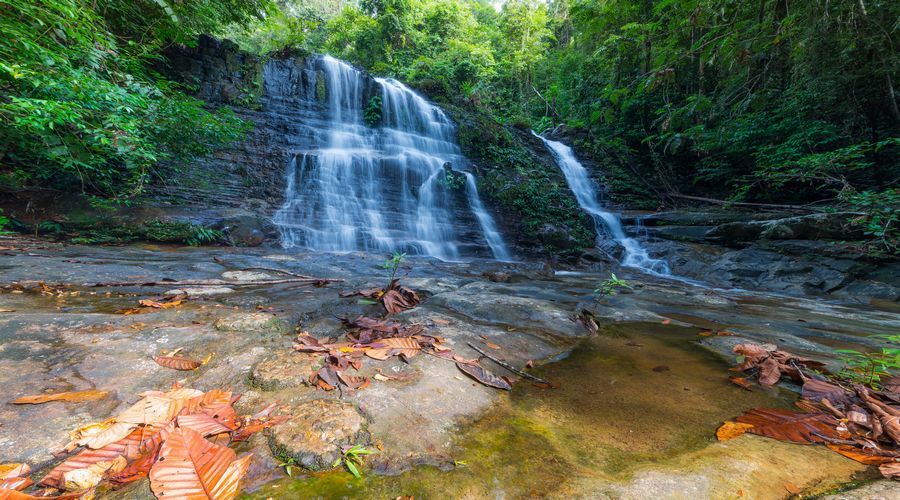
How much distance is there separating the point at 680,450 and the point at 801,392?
97 centimetres

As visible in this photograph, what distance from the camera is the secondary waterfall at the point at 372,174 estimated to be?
8562 millimetres

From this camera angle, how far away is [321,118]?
39.1ft

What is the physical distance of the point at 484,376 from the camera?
5.16 ft

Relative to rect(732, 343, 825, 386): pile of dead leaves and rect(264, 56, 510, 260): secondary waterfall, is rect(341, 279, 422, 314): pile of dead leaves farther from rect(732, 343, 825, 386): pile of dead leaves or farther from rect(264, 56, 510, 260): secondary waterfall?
rect(264, 56, 510, 260): secondary waterfall

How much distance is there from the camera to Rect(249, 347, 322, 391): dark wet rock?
1338 millimetres

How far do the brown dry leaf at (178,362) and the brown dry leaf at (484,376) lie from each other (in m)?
1.22

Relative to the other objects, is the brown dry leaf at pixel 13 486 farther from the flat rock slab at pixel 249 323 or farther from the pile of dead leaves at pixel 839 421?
the pile of dead leaves at pixel 839 421

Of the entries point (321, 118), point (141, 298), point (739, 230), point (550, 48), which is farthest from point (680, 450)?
point (550, 48)

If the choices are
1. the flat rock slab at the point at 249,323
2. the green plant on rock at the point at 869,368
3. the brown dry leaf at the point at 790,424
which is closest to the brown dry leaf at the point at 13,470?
the flat rock slab at the point at 249,323

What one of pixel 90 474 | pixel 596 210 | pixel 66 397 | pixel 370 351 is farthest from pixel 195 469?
pixel 596 210

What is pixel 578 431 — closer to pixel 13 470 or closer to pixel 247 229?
pixel 13 470

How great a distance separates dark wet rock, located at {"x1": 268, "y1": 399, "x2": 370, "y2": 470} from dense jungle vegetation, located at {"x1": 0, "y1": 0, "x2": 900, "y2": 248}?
4859 mm

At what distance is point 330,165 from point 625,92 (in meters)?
9.49

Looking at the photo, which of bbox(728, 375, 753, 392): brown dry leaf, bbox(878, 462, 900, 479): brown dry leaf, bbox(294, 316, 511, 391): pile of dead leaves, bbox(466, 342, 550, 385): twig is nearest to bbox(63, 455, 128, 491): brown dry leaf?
bbox(294, 316, 511, 391): pile of dead leaves
